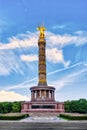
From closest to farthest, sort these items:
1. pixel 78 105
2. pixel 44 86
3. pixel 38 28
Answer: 1. pixel 44 86
2. pixel 38 28
3. pixel 78 105

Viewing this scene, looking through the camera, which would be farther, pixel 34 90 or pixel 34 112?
pixel 34 90

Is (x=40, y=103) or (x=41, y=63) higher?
(x=41, y=63)

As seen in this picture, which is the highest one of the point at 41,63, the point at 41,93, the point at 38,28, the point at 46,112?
the point at 38,28

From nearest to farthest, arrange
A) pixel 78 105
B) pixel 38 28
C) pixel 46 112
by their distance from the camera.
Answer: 1. pixel 46 112
2. pixel 38 28
3. pixel 78 105

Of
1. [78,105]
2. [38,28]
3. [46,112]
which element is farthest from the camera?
[78,105]

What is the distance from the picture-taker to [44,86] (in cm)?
7825

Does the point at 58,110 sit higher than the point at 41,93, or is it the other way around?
the point at 41,93

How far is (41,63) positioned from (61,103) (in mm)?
13391

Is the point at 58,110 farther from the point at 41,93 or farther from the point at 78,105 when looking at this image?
the point at 78,105

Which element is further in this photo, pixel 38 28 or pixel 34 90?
pixel 38 28

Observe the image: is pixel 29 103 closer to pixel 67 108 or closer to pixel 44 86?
pixel 44 86

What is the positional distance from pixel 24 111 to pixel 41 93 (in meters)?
7.31

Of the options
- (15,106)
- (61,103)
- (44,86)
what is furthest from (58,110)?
(15,106)

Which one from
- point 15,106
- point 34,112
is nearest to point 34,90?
point 34,112
